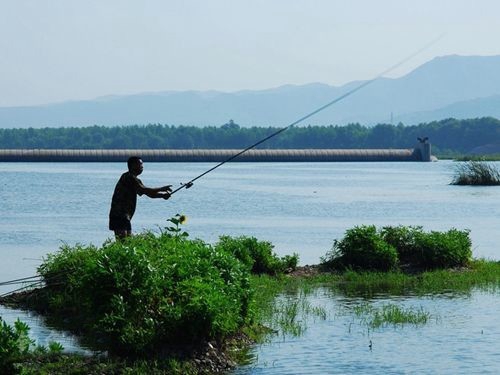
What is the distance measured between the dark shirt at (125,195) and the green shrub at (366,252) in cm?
627

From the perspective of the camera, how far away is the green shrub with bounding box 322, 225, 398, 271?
21969 millimetres

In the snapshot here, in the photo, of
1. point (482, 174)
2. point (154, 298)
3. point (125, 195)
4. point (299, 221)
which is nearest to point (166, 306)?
point (154, 298)

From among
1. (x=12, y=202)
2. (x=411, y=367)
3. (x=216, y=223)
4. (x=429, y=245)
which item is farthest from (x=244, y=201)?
(x=411, y=367)

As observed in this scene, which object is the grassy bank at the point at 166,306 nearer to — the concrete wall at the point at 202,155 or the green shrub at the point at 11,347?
the green shrub at the point at 11,347

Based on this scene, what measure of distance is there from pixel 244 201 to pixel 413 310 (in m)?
42.6

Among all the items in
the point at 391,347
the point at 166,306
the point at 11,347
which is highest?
the point at 166,306

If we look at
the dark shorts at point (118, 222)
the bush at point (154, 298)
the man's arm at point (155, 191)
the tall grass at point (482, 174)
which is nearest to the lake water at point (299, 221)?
the tall grass at point (482, 174)

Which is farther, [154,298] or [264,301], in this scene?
[264,301]

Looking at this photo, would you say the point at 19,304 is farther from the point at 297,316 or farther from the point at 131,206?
the point at 297,316

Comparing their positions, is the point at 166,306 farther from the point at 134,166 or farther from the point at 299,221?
the point at 299,221

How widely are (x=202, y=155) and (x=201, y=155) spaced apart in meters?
0.13

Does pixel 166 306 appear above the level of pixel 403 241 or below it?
above

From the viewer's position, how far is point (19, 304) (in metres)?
17.9

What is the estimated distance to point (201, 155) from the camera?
153375 mm
